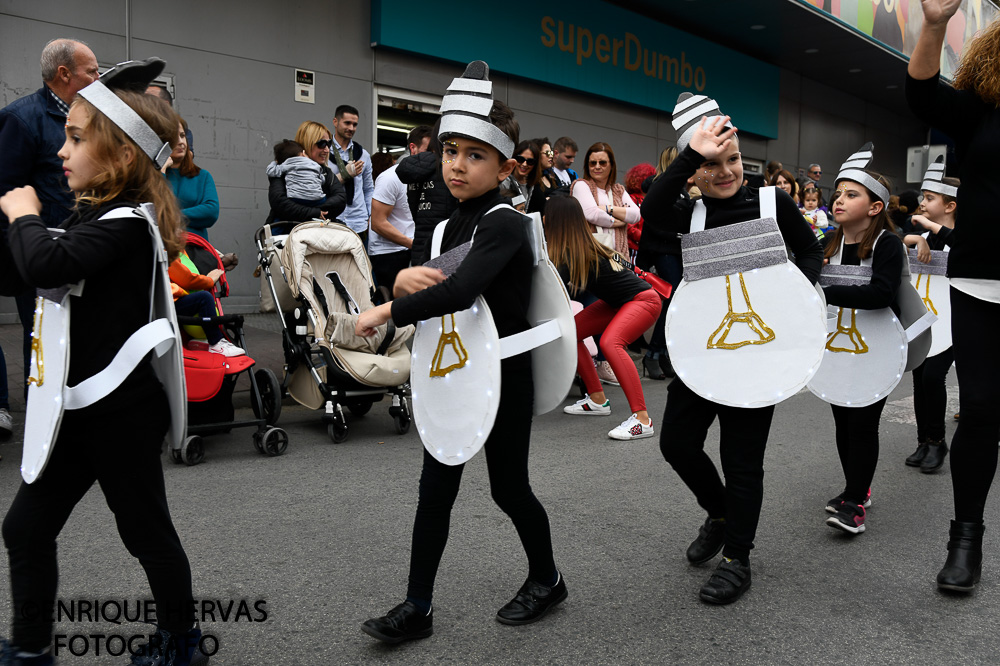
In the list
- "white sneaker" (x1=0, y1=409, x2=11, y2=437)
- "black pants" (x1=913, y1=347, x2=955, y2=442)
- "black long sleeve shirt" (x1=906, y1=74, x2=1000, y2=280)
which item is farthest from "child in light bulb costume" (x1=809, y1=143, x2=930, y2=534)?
"white sneaker" (x1=0, y1=409, x2=11, y2=437)

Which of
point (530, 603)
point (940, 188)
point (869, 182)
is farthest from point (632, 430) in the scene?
point (530, 603)

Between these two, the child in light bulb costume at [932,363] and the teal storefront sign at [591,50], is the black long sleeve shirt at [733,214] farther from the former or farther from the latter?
the teal storefront sign at [591,50]

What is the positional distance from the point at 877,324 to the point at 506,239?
87.8 inches

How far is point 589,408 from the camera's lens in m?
6.76

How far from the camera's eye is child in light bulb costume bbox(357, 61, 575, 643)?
262 cm

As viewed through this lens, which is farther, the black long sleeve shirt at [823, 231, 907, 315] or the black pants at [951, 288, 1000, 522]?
the black long sleeve shirt at [823, 231, 907, 315]

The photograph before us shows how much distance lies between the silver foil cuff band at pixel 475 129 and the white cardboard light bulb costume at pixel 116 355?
87 cm

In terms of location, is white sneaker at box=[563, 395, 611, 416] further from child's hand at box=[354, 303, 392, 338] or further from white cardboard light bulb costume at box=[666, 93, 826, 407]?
child's hand at box=[354, 303, 392, 338]

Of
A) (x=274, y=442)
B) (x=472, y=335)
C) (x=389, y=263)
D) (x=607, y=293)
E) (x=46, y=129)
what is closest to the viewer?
(x=472, y=335)

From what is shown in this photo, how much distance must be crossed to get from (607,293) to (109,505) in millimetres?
4385

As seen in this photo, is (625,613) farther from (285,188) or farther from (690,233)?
(285,188)

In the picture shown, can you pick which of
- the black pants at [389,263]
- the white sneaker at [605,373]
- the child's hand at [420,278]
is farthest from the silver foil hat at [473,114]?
the white sneaker at [605,373]

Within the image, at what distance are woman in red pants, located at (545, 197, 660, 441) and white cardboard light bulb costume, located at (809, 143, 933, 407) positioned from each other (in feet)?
6.57

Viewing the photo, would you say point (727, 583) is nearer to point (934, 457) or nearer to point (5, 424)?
point (934, 457)
